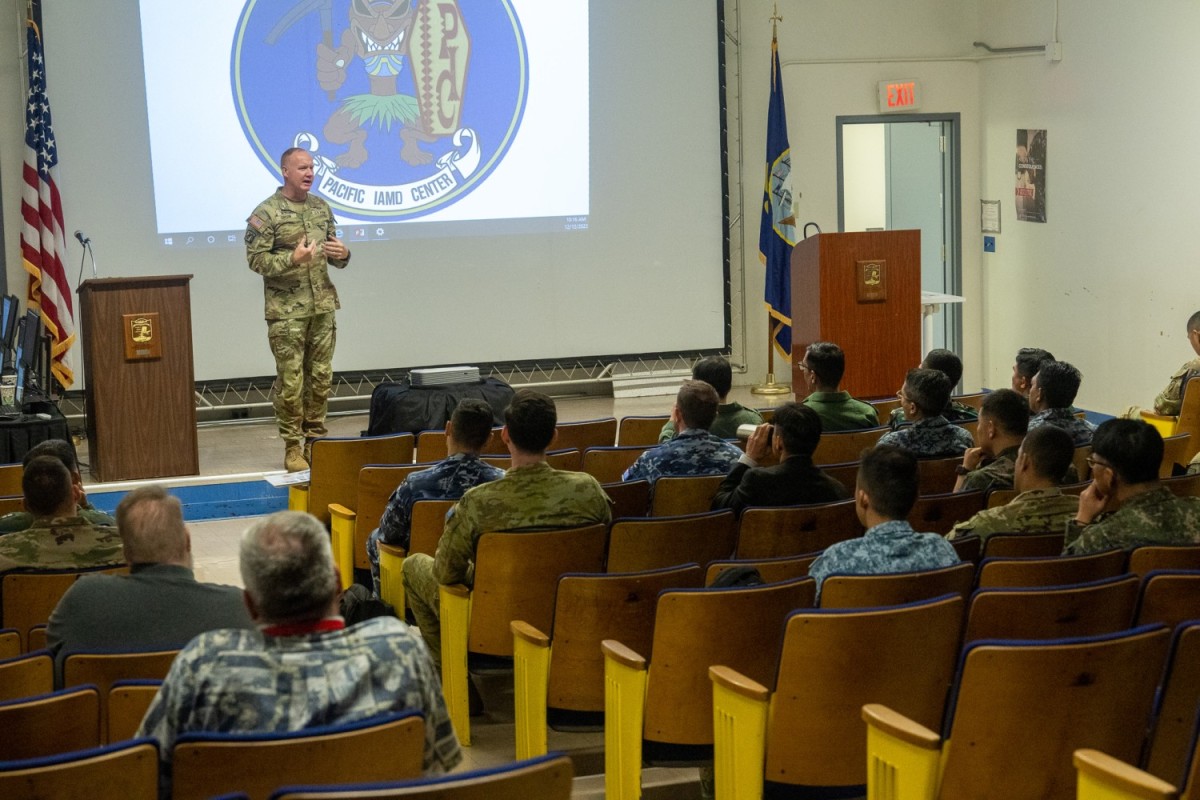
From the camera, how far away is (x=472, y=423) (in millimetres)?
4719

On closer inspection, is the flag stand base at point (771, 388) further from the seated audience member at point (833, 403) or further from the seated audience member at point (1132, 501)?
the seated audience member at point (1132, 501)

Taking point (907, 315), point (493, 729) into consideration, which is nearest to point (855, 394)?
point (907, 315)

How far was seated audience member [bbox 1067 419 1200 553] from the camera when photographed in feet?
12.8

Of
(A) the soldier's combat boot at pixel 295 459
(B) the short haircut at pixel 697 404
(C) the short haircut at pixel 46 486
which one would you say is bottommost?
(A) the soldier's combat boot at pixel 295 459

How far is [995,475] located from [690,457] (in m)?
1.06

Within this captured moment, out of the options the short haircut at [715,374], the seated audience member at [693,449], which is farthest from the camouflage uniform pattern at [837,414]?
the seated audience member at [693,449]

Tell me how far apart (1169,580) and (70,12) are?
8479 mm

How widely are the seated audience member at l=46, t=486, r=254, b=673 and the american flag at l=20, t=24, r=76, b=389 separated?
6.79 m

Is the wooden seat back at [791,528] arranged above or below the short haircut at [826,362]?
below

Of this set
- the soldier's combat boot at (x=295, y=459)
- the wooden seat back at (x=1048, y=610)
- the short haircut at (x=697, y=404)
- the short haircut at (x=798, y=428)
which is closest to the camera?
the wooden seat back at (x=1048, y=610)

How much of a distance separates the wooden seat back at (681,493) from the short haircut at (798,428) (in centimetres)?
39

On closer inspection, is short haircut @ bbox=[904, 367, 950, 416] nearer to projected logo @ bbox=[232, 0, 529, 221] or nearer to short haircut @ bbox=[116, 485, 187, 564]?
short haircut @ bbox=[116, 485, 187, 564]

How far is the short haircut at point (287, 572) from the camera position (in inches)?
94.7

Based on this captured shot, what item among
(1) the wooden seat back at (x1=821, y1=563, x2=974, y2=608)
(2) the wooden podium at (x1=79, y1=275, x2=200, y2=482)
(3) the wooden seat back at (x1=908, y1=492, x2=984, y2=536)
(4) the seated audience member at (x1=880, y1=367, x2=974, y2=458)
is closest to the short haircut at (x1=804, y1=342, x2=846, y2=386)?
(4) the seated audience member at (x1=880, y1=367, x2=974, y2=458)
